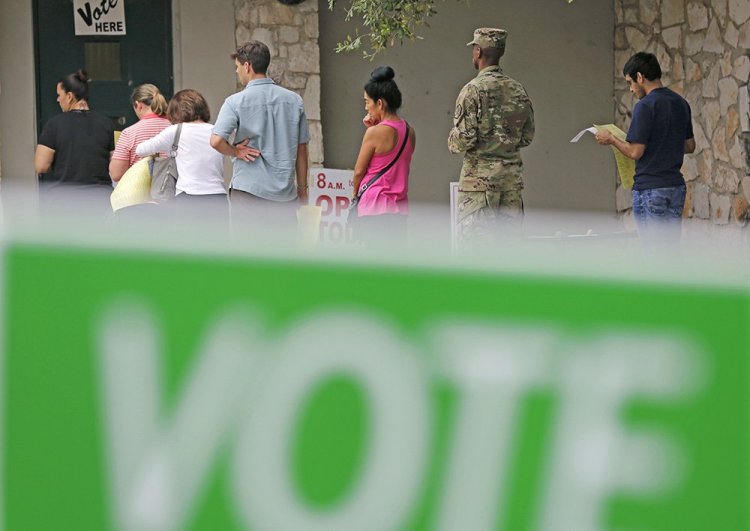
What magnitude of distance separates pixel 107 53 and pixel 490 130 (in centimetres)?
515

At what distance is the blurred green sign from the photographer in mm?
1453

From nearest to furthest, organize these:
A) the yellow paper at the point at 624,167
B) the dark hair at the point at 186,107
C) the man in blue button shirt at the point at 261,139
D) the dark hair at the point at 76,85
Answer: the man in blue button shirt at the point at 261,139, the dark hair at the point at 186,107, the dark hair at the point at 76,85, the yellow paper at the point at 624,167

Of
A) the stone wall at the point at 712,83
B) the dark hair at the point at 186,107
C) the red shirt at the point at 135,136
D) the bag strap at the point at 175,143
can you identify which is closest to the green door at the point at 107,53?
the red shirt at the point at 135,136

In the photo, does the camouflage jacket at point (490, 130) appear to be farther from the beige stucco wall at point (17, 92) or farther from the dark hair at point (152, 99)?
the beige stucco wall at point (17, 92)

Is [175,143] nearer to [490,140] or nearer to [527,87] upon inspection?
[490,140]

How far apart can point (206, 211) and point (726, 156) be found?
4381 mm

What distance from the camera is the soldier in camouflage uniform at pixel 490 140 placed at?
691 cm

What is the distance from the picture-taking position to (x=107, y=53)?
1104 cm

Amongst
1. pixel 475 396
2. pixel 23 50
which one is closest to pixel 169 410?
pixel 475 396

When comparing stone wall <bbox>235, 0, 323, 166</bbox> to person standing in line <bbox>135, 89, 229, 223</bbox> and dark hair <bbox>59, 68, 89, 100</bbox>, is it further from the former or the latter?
person standing in line <bbox>135, 89, 229, 223</bbox>

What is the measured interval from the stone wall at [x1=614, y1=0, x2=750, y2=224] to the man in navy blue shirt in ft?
6.23

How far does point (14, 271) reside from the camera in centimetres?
166

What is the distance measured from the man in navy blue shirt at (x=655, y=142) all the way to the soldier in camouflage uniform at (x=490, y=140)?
75 cm

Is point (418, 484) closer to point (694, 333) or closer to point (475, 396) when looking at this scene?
point (475, 396)
